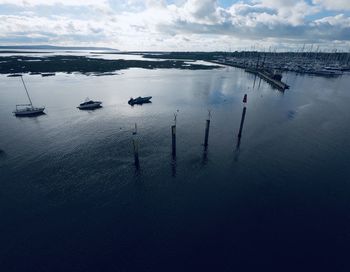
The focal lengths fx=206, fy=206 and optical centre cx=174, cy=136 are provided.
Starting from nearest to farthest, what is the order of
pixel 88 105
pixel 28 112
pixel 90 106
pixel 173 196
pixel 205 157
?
pixel 173 196, pixel 205 157, pixel 28 112, pixel 88 105, pixel 90 106

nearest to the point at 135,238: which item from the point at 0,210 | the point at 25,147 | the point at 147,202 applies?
the point at 147,202

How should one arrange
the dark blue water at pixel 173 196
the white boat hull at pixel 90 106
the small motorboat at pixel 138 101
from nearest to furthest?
the dark blue water at pixel 173 196 < the white boat hull at pixel 90 106 < the small motorboat at pixel 138 101

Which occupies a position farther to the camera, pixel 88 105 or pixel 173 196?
pixel 88 105

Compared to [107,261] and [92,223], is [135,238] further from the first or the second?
[92,223]

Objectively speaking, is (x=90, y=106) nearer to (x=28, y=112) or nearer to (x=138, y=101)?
(x=138, y=101)

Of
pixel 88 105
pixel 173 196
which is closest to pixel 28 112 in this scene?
pixel 88 105

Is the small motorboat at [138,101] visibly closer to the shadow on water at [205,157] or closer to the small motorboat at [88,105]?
the small motorboat at [88,105]

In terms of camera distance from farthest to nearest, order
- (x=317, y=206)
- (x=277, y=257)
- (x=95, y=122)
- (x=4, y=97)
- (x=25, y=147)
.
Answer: (x=4, y=97) → (x=95, y=122) → (x=25, y=147) → (x=317, y=206) → (x=277, y=257)

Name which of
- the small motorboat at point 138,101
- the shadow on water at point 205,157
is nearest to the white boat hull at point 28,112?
the small motorboat at point 138,101

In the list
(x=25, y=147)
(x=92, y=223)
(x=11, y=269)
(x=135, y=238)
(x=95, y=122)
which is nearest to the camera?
(x=11, y=269)
